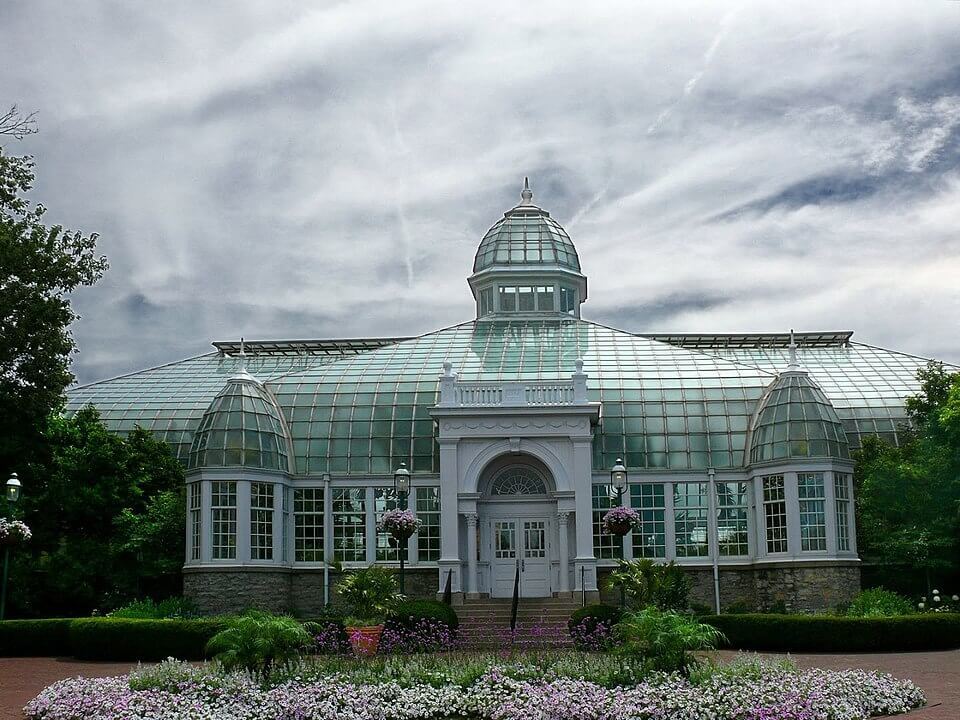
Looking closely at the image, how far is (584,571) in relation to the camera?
32.5 meters

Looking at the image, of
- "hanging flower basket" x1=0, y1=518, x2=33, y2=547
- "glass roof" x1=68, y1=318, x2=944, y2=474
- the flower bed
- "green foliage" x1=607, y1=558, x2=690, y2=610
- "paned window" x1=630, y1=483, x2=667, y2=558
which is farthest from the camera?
"glass roof" x1=68, y1=318, x2=944, y2=474

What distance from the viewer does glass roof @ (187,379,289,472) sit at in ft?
110

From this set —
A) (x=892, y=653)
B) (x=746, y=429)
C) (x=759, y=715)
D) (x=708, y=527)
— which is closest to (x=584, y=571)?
(x=708, y=527)

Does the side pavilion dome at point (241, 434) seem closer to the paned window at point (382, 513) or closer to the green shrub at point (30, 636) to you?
the paned window at point (382, 513)

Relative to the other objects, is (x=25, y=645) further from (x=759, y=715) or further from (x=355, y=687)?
(x=759, y=715)

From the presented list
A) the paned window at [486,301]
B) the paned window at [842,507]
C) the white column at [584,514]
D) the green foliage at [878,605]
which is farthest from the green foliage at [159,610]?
the paned window at [842,507]

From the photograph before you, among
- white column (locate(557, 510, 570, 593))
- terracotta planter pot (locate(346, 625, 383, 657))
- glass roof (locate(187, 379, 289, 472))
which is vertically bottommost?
terracotta planter pot (locate(346, 625, 383, 657))

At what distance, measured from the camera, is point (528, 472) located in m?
34.9

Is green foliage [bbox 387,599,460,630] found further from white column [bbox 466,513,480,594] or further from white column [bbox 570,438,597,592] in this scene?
white column [bbox 570,438,597,592]

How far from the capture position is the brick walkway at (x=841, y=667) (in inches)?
698

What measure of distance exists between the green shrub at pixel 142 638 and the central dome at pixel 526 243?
20928mm

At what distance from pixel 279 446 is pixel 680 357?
1330 cm

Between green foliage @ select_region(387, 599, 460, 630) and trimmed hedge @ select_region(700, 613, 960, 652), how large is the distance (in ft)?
20.6

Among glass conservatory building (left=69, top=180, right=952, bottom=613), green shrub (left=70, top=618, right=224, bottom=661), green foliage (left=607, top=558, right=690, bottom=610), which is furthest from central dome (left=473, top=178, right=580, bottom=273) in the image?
green shrub (left=70, top=618, right=224, bottom=661)
